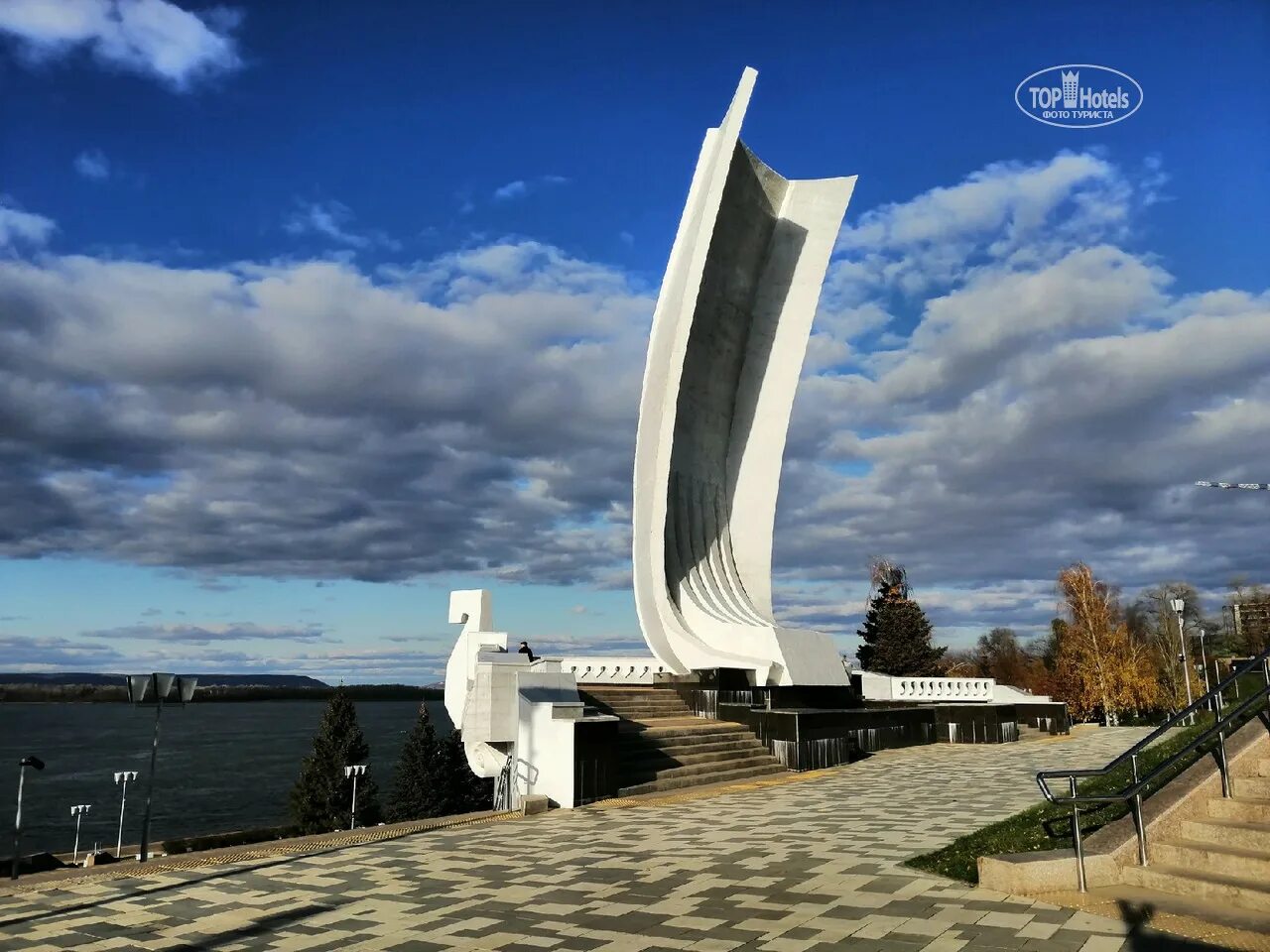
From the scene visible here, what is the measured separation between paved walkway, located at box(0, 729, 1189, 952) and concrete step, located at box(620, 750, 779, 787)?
1.96 metres

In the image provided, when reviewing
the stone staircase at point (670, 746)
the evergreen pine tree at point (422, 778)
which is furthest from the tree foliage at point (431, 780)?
the stone staircase at point (670, 746)

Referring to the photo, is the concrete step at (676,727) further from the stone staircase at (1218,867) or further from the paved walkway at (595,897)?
the stone staircase at (1218,867)

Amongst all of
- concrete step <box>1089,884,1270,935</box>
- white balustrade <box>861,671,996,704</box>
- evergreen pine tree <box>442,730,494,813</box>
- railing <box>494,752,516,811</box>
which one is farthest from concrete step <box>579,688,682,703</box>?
evergreen pine tree <box>442,730,494,813</box>

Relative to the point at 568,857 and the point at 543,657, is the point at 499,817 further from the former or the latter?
the point at 543,657

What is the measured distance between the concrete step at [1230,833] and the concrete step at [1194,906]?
1.80ft

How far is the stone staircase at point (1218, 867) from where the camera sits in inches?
195

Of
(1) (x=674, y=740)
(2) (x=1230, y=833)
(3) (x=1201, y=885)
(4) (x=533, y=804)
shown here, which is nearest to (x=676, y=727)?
(1) (x=674, y=740)

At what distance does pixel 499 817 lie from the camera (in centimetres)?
978

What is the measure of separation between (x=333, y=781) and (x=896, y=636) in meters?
23.1

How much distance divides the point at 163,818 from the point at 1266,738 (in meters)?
42.9

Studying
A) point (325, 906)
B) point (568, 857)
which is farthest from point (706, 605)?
point (325, 906)

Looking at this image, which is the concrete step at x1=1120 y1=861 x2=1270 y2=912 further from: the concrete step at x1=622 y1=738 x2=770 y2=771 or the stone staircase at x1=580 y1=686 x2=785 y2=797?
the concrete step at x1=622 y1=738 x2=770 y2=771

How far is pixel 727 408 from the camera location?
21094mm

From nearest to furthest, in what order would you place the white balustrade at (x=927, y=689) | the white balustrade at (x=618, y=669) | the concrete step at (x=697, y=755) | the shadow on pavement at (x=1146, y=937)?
the shadow on pavement at (x=1146, y=937)
the concrete step at (x=697, y=755)
the white balustrade at (x=618, y=669)
the white balustrade at (x=927, y=689)
